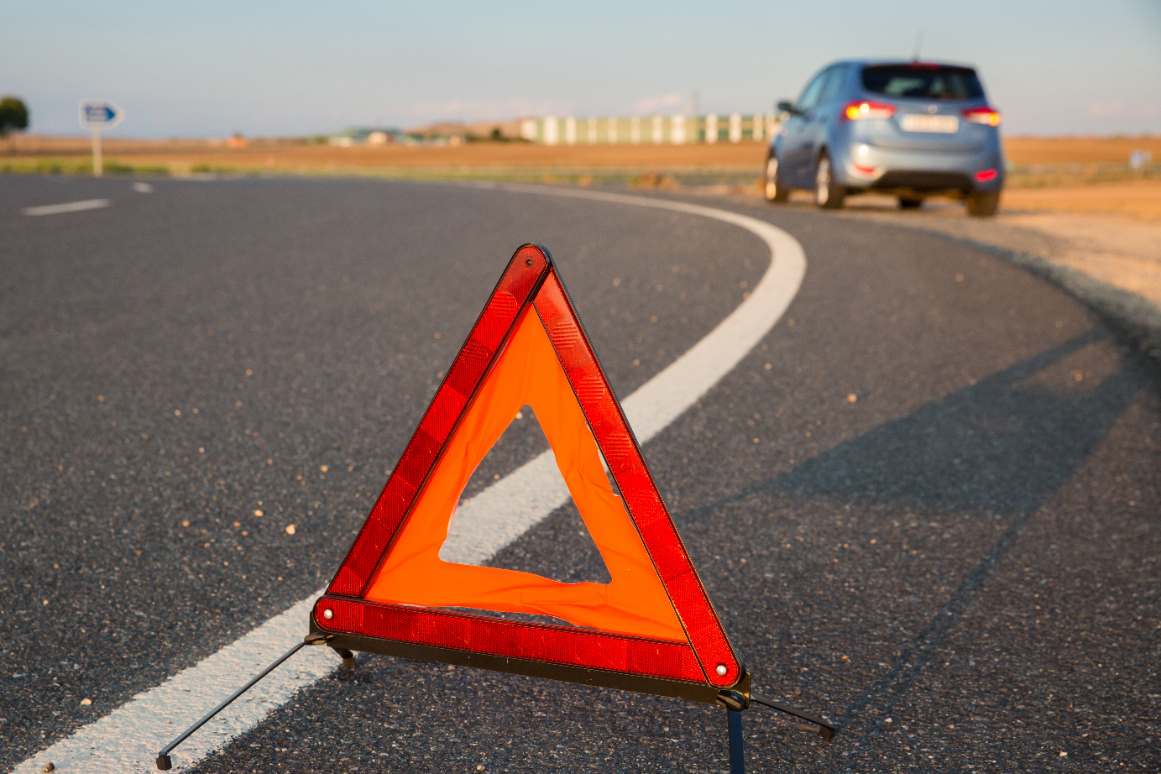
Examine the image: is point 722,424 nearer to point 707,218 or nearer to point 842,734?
point 842,734

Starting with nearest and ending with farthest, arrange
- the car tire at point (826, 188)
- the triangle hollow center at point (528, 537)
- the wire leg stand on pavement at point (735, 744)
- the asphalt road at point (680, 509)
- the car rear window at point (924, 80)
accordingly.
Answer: the wire leg stand on pavement at point (735, 744), the asphalt road at point (680, 509), the triangle hollow center at point (528, 537), the car rear window at point (924, 80), the car tire at point (826, 188)

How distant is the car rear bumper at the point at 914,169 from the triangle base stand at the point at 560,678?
40.6 ft

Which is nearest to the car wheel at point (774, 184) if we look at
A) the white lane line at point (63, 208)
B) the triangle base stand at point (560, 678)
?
the white lane line at point (63, 208)

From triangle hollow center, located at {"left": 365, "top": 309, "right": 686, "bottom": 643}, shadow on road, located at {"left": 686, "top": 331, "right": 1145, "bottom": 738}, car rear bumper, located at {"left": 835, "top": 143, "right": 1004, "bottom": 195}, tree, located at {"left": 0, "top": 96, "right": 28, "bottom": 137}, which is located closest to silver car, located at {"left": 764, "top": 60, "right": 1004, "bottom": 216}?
car rear bumper, located at {"left": 835, "top": 143, "right": 1004, "bottom": 195}

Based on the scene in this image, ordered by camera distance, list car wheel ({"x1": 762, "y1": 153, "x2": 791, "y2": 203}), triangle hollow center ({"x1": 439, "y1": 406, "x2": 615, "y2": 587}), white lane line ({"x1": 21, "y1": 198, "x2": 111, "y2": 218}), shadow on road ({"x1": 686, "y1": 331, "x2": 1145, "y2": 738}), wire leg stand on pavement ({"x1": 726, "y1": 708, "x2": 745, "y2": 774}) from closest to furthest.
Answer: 1. wire leg stand on pavement ({"x1": 726, "y1": 708, "x2": 745, "y2": 774})
2. triangle hollow center ({"x1": 439, "y1": 406, "x2": 615, "y2": 587})
3. shadow on road ({"x1": 686, "y1": 331, "x2": 1145, "y2": 738})
4. white lane line ({"x1": 21, "y1": 198, "x2": 111, "y2": 218})
5. car wheel ({"x1": 762, "y1": 153, "x2": 791, "y2": 203})

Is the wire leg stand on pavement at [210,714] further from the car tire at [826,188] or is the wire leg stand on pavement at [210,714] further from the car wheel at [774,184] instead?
the car wheel at [774,184]

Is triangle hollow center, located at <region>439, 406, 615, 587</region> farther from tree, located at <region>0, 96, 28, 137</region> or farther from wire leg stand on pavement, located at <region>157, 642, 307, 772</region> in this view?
tree, located at <region>0, 96, 28, 137</region>

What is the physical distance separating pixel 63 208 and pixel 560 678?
12.9m

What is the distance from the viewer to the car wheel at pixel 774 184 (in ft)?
55.6

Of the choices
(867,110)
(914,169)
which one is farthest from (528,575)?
(867,110)

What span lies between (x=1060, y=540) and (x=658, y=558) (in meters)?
1.72

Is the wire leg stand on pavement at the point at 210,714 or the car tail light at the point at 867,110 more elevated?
the car tail light at the point at 867,110

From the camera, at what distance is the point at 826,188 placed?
1479 centimetres

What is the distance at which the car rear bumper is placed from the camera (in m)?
14.0
